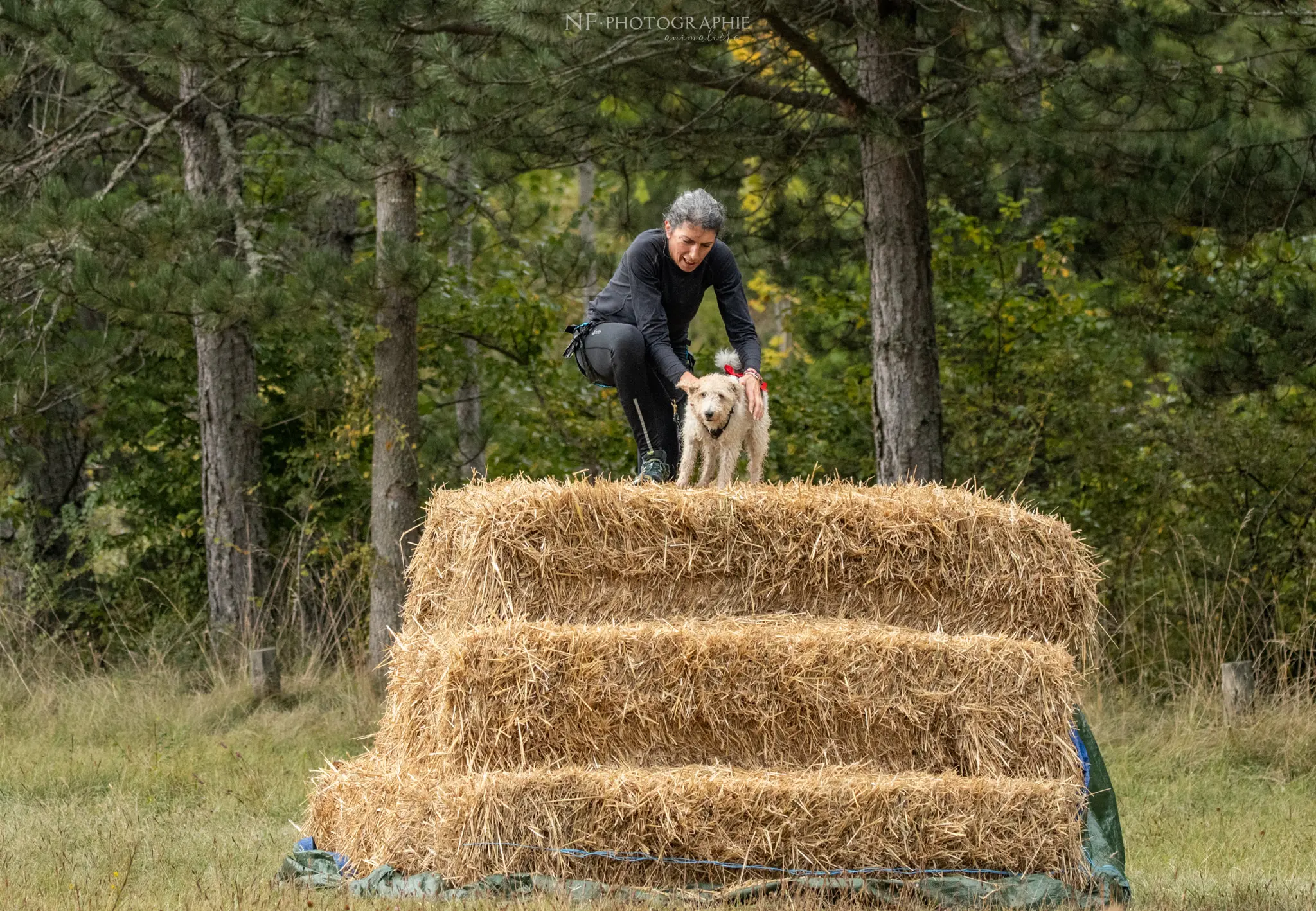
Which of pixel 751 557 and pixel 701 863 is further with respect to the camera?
pixel 751 557

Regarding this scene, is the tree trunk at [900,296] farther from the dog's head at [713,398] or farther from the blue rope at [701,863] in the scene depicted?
the blue rope at [701,863]

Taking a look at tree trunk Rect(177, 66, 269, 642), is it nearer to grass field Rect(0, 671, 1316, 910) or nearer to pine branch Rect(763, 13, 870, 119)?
grass field Rect(0, 671, 1316, 910)

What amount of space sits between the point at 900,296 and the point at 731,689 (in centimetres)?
544

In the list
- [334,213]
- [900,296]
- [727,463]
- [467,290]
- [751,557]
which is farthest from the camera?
[467,290]

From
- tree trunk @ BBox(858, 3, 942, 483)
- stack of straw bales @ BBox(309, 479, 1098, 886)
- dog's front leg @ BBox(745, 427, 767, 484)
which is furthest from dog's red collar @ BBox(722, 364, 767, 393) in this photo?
tree trunk @ BBox(858, 3, 942, 483)

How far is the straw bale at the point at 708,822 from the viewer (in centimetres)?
508

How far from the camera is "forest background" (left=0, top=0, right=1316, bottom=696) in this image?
944cm

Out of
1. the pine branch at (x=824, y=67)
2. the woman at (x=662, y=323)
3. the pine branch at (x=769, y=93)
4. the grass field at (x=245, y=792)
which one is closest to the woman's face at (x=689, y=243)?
the woman at (x=662, y=323)

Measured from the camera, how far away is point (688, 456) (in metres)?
6.56

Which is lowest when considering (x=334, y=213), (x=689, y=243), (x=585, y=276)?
(x=689, y=243)

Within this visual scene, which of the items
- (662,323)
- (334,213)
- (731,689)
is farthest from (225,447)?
(731,689)

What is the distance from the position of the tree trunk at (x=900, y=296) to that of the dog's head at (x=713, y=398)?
4069mm

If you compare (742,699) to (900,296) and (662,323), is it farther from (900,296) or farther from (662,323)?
(900,296)

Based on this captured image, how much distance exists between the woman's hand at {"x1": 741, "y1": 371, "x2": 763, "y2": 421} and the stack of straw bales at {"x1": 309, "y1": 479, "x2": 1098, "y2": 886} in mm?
497
